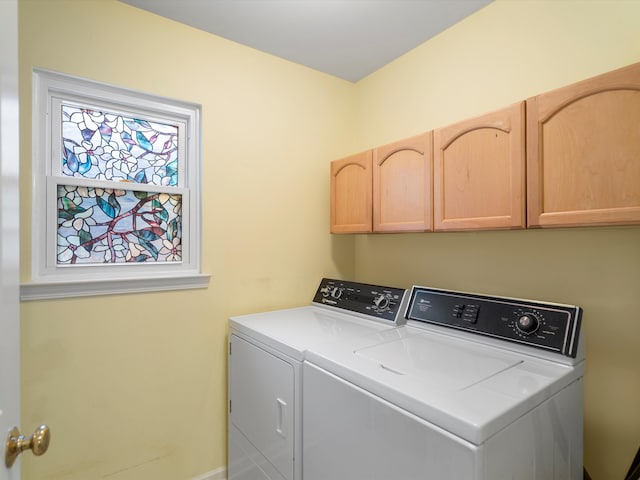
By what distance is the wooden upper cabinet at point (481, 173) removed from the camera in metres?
1.25

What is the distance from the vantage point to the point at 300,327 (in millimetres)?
→ 1694

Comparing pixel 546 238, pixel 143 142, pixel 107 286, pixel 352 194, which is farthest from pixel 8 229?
pixel 546 238

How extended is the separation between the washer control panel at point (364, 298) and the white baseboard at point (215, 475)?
3.59ft

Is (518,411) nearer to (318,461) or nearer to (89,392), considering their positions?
(318,461)

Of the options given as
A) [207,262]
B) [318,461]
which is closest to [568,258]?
[318,461]

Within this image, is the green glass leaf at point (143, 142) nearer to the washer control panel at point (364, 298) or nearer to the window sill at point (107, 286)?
the window sill at point (107, 286)

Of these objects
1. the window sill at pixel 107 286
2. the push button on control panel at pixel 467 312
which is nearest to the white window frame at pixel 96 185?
the window sill at pixel 107 286

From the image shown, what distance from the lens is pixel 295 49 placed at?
2041mm

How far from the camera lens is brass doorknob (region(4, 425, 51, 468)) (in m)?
0.71

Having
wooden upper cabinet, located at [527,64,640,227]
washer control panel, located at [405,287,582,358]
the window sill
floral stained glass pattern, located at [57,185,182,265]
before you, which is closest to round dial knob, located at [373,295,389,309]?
washer control panel, located at [405,287,582,358]

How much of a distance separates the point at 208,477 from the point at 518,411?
1.74m

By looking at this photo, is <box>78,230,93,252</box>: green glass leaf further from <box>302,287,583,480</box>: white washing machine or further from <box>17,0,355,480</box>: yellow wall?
<box>302,287,583,480</box>: white washing machine

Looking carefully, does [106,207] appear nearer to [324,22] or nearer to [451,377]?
[324,22]

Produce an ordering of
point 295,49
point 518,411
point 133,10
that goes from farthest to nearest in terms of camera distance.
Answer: point 295,49 → point 133,10 → point 518,411
